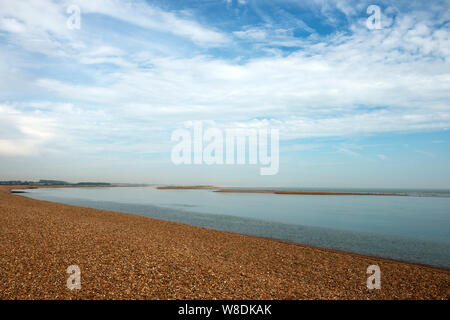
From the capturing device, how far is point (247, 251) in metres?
14.8

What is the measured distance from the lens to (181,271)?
371 inches

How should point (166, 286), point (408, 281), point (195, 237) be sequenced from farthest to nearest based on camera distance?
point (195, 237)
point (408, 281)
point (166, 286)

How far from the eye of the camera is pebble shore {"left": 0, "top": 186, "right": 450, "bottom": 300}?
26.6 feet

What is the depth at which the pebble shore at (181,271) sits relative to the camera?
8.09m

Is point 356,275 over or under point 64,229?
under

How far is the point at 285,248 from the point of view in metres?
15.8

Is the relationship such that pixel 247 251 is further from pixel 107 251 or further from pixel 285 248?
pixel 107 251
